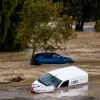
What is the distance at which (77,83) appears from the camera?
2506cm

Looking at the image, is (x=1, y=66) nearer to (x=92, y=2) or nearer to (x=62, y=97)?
(x=62, y=97)

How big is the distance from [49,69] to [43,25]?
15.5 feet

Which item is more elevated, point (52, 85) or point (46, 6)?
point (46, 6)

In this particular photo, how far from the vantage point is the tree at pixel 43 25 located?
33656mm

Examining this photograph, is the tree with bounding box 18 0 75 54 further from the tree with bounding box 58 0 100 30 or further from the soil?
the tree with bounding box 58 0 100 30

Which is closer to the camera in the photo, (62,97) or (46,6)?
(62,97)

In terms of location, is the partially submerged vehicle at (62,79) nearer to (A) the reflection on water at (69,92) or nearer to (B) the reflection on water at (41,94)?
(B) the reflection on water at (41,94)

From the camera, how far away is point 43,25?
1337 inches

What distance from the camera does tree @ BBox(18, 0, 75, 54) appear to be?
1325 inches

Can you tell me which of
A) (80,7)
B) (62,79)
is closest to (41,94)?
(62,79)

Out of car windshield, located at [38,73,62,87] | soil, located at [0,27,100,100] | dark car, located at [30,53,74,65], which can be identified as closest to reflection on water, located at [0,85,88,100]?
soil, located at [0,27,100,100]

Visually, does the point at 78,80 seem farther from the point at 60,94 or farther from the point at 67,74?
the point at 60,94

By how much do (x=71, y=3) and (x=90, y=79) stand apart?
38.4 metres

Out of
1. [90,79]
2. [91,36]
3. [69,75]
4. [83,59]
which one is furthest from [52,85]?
[91,36]
